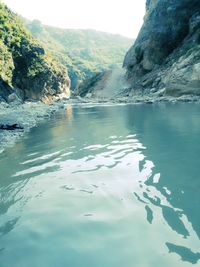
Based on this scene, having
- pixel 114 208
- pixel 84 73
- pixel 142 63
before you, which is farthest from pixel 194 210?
pixel 84 73

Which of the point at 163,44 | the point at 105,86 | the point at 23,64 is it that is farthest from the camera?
the point at 105,86

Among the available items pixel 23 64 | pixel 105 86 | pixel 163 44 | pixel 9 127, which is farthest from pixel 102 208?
pixel 105 86

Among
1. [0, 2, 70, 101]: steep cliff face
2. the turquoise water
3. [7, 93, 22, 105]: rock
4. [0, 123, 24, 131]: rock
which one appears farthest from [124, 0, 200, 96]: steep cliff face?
the turquoise water

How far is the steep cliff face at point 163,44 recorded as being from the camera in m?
50.9

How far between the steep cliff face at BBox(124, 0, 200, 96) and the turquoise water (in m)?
36.6

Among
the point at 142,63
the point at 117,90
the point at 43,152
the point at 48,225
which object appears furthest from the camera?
the point at 117,90

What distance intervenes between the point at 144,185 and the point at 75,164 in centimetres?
299

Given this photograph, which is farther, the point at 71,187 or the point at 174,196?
the point at 71,187

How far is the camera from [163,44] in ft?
196

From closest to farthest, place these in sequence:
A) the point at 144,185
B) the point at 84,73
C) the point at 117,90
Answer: the point at 144,185 < the point at 117,90 < the point at 84,73

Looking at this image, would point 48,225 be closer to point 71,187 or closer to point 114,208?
point 114,208

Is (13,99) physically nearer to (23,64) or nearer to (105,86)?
(23,64)

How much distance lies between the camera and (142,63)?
63.4m

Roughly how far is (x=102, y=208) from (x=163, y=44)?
57542 mm
